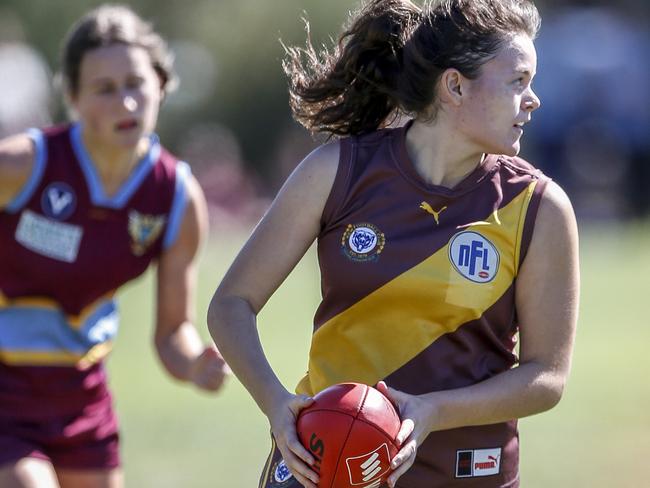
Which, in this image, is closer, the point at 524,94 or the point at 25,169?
the point at 524,94

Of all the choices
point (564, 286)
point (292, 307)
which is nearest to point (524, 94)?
point (564, 286)

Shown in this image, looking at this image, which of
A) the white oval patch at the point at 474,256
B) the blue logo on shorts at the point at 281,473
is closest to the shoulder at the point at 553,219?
the white oval patch at the point at 474,256

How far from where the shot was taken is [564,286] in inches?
148

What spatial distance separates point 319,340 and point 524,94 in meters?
0.90

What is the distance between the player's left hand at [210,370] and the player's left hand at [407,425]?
140 centimetres

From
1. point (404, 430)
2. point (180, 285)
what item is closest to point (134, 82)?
point (180, 285)

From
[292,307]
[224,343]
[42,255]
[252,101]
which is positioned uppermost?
[252,101]

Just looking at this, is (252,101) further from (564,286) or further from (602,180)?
(564,286)

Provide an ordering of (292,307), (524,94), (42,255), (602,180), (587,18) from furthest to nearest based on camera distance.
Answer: (587,18) < (602,180) < (292,307) < (42,255) < (524,94)

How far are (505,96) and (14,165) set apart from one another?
2.17m

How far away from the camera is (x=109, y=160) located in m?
5.40

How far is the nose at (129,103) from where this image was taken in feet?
17.5

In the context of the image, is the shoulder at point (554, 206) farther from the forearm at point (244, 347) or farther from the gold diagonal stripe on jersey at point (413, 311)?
the forearm at point (244, 347)

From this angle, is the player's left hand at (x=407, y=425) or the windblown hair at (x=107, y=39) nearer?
the player's left hand at (x=407, y=425)
